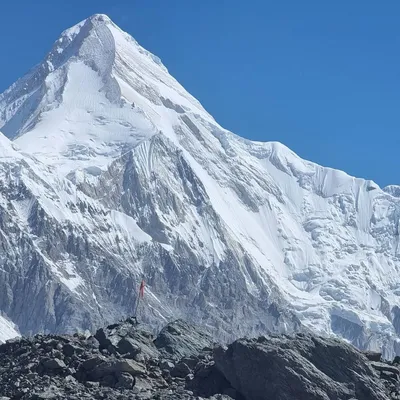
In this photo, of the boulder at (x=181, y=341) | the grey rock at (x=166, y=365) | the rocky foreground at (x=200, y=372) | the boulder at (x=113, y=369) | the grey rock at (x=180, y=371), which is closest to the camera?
the rocky foreground at (x=200, y=372)

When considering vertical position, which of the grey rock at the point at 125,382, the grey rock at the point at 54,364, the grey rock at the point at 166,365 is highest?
the grey rock at the point at 166,365

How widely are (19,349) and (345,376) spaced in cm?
1843

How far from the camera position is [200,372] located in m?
83.4

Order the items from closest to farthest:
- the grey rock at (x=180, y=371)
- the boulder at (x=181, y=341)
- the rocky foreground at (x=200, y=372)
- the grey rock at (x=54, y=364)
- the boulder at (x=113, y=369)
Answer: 1. the rocky foreground at (x=200, y=372)
2. the boulder at (x=113, y=369)
3. the grey rock at (x=54, y=364)
4. the grey rock at (x=180, y=371)
5. the boulder at (x=181, y=341)

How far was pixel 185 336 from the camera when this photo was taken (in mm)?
95500

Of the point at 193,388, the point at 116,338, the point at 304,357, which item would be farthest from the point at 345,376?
the point at 116,338

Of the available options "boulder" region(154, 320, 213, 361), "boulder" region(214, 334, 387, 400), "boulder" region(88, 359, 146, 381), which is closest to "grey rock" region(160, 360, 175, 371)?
"boulder" region(88, 359, 146, 381)

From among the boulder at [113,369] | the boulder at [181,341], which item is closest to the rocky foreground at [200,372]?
the boulder at [113,369]

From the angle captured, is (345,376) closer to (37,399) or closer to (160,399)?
(160,399)

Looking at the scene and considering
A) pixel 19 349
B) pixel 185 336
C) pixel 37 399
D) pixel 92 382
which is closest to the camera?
pixel 37 399

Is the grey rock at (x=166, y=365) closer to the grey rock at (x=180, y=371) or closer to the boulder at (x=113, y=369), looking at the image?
the grey rock at (x=180, y=371)

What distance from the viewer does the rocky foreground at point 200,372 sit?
256ft

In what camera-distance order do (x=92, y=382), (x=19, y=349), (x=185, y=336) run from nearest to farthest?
(x=92, y=382) < (x=19, y=349) < (x=185, y=336)

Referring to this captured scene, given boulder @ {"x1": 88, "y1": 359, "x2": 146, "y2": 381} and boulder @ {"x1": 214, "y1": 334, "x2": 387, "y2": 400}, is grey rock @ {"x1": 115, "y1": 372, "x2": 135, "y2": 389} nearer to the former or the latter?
boulder @ {"x1": 88, "y1": 359, "x2": 146, "y2": 381}
